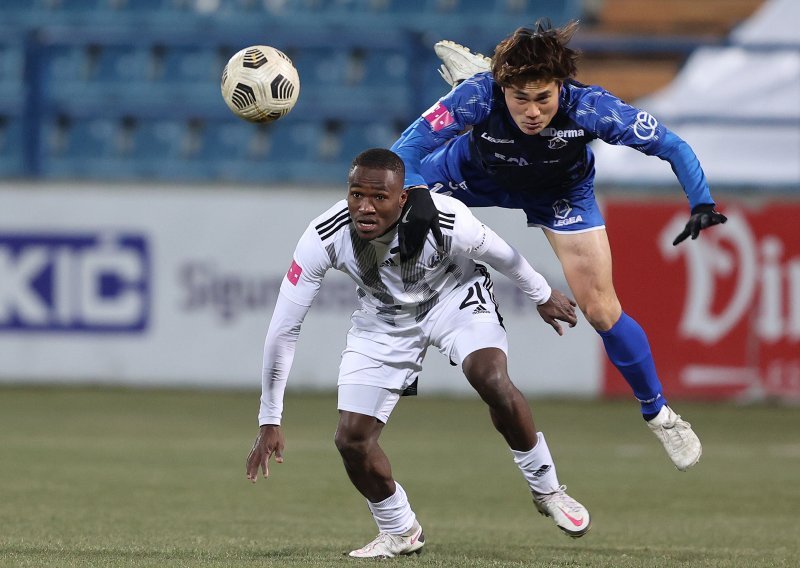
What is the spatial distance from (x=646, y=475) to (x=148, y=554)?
5.07 metres

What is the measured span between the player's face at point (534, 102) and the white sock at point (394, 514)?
1.78 metres

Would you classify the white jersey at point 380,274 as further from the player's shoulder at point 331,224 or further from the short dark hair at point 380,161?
the short dark hair at point 380,161

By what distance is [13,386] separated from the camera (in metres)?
14.4

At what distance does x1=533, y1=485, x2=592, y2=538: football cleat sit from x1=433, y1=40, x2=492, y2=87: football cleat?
2300 millimetres

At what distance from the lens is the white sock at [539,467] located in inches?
258

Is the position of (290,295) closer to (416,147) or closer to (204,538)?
(416,147)

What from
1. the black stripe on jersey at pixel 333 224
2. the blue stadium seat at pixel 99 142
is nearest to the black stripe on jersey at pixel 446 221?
the black stripe on jersey at pixel 333 224

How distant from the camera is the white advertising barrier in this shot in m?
14.0

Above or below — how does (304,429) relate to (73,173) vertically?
below

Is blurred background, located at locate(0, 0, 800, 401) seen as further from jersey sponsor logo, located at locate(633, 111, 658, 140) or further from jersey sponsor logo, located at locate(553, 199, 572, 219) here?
jersey sponsor logo, located at locate(633, 111, 658, 140)

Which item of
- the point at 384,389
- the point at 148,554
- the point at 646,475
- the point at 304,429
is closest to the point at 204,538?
the point at 148,554

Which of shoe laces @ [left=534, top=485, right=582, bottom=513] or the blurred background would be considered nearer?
shoe laces @ [left=534, top=485, right=582, bottom=513]

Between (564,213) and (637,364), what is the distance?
0.85 meters

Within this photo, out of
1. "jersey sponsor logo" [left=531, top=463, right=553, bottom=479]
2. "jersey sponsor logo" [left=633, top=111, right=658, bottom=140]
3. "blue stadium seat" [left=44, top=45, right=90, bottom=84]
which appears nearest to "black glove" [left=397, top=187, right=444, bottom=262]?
"jersey sponsor logo" [left=633, top=111, right=658, bottom=140]
